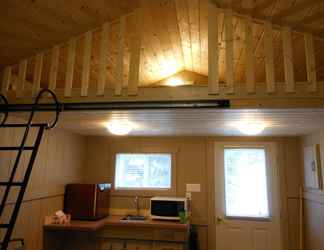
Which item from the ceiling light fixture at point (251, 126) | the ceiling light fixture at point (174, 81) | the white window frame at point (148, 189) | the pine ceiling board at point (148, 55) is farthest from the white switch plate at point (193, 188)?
the pine ceiling board at point (148, 55)

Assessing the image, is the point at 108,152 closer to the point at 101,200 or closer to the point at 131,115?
the point at 101,200

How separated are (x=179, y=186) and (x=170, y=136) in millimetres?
888

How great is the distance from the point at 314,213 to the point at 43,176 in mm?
3898

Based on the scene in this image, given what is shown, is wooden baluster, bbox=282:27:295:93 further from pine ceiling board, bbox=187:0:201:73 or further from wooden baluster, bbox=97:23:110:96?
wooden baluster, bbox=97:23:110:96

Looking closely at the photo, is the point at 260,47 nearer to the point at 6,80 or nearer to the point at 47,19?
the point at 47,19

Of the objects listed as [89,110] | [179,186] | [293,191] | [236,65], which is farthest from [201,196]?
[89,110]

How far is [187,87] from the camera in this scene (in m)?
2.55

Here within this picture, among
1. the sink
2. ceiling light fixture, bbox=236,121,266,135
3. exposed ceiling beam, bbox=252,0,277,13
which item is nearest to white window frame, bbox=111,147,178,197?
the sink

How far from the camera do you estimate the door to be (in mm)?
4262

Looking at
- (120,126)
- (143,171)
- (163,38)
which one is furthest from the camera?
(143,171)

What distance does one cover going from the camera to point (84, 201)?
4.02 m

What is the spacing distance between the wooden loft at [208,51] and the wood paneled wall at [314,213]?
1.14 m

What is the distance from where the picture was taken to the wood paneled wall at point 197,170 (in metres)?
4.30

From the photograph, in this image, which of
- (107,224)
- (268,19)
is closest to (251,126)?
(268,19)
